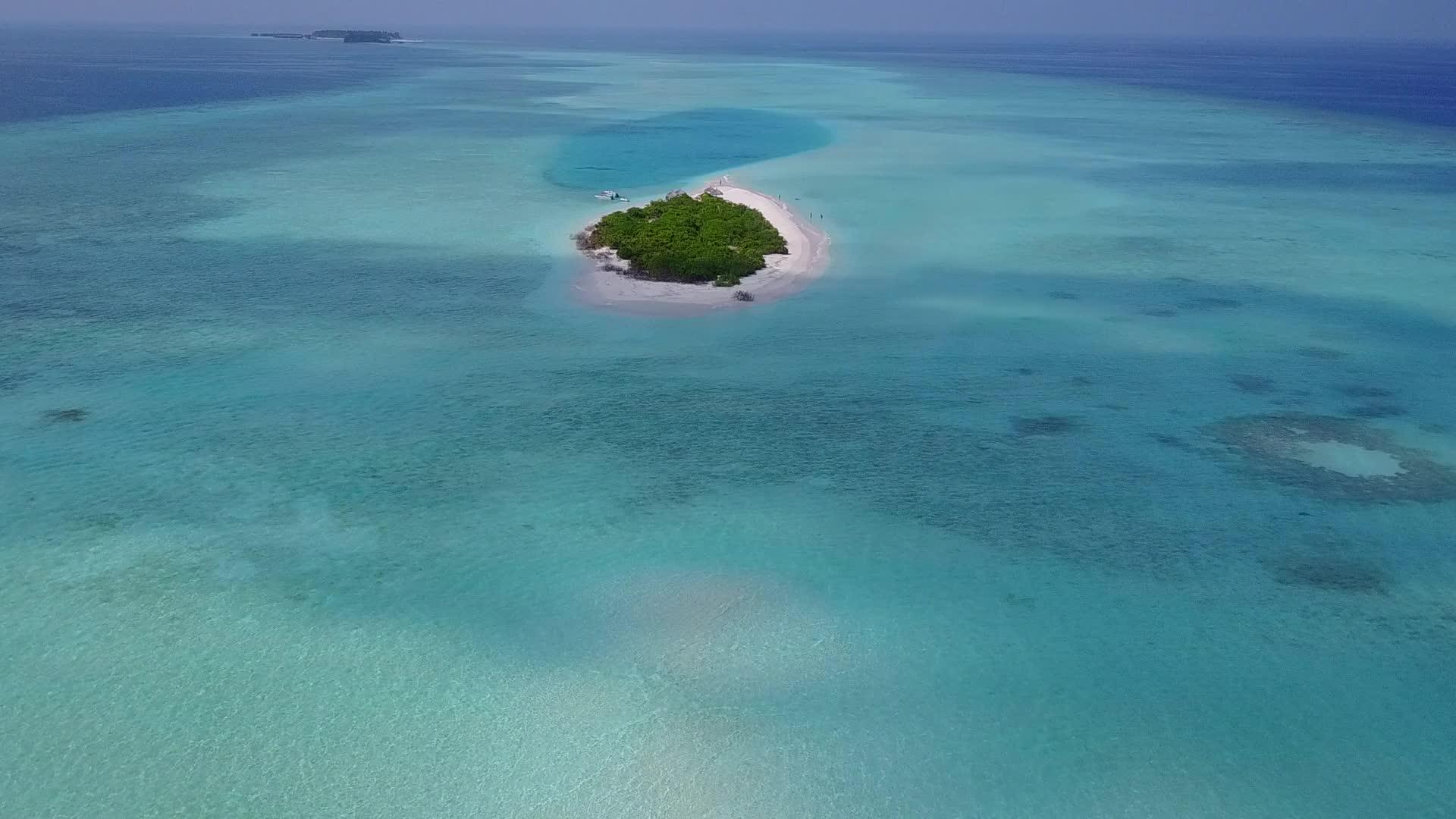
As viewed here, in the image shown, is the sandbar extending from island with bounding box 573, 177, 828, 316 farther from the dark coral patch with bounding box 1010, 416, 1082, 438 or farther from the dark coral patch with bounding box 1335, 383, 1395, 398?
the dark coral patch with bounding box 1335, 383, 1395, 398

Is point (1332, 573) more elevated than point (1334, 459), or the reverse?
point (1334, 459)

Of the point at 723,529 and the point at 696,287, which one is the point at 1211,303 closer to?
the point at 696,287

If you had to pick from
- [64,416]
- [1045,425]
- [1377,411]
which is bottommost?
[64,416]

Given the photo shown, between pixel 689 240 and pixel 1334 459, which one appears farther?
pixel 689 240

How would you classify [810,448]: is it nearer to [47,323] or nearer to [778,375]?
[778,375]

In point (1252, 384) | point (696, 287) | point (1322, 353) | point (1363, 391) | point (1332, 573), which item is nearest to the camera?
point (1332, 573)

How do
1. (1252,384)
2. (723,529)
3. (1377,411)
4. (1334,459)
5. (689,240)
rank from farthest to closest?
(689,240) → (1252,384) → (1377,411) → (1334,459) → (723,529)

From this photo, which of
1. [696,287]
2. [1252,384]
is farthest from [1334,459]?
[696,287]

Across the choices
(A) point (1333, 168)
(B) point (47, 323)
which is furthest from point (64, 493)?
(A) point (1333, 168)
